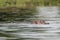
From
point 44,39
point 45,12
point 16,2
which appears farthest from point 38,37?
point 16,2

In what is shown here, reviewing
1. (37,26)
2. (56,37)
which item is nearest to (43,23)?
(37,26)

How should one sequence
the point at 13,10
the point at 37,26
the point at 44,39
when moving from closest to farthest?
the point at 44,39
the point at 37,26
the point at 13,10

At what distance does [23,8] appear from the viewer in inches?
48.0

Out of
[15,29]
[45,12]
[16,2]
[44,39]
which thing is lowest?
[44,39]

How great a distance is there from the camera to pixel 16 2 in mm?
1232

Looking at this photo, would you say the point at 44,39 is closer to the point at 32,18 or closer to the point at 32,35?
the point at 32,35

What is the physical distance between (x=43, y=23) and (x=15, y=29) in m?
0.22

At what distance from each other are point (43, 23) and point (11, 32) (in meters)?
0.26

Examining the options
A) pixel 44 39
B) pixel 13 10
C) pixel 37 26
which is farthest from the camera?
pixel 13 10

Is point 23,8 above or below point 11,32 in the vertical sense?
above

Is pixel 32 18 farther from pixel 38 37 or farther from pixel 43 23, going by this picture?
pixel 38 37

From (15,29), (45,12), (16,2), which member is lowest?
(15,29)

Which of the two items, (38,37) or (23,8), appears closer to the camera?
(38,37)

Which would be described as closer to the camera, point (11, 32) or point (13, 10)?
point (11, 32)
